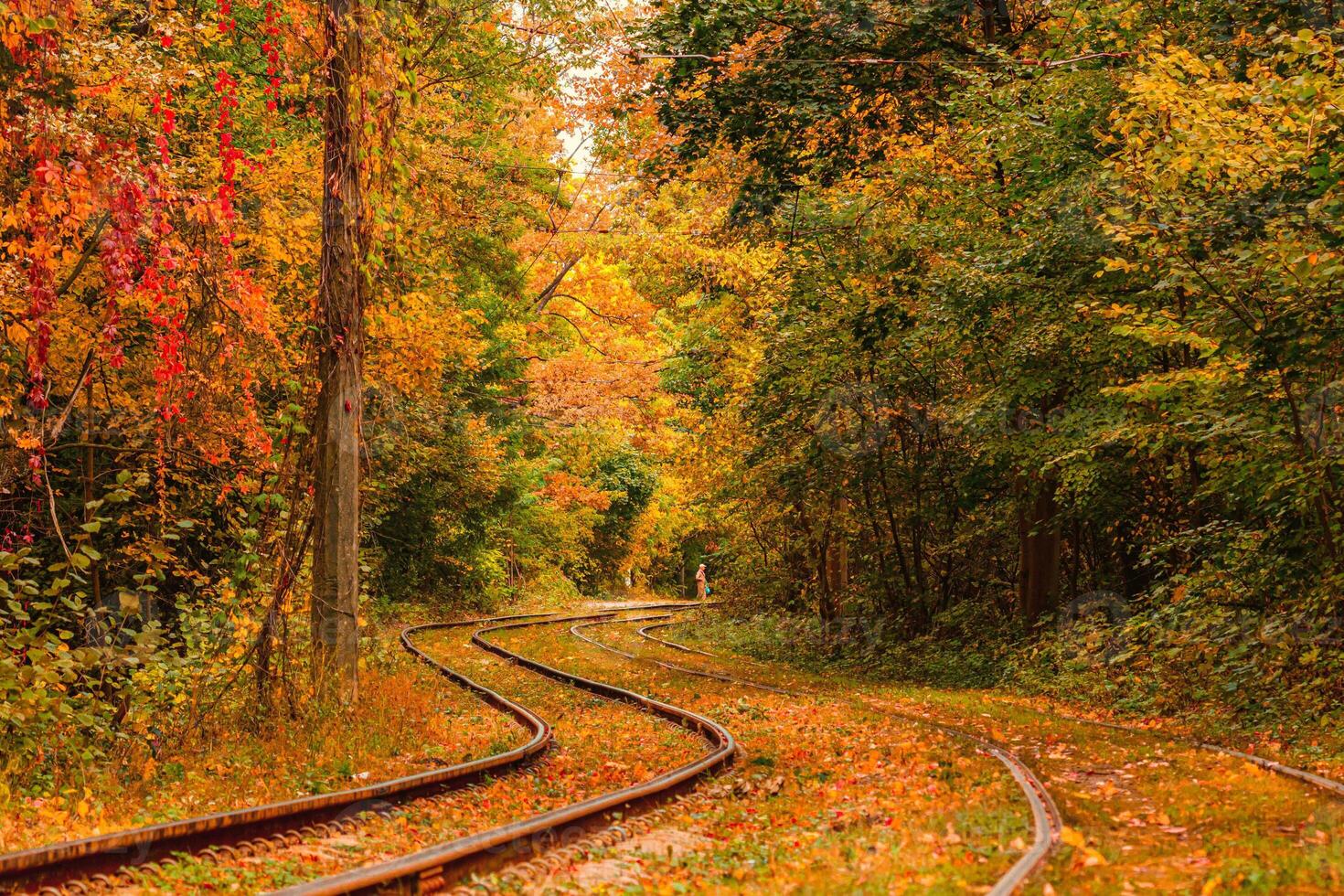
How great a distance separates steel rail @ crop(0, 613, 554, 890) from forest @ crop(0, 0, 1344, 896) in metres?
0.03

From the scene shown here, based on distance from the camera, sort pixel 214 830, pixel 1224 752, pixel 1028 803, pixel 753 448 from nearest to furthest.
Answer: pixel 214 830
pixel 1028 803
pixel 1224 752
pixel 753 448

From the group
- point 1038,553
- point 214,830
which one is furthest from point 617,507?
point 214,830

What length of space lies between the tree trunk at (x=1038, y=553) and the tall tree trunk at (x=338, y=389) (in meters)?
11.1

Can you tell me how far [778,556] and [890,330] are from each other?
534 inches

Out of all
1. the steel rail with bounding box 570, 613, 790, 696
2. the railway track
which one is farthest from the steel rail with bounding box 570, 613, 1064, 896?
the steel rail with bounding box 570, 613, 790, 696

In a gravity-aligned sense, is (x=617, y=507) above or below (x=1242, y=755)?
above

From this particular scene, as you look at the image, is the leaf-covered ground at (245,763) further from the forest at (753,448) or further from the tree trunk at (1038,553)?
the tree trunk at (1038,553)

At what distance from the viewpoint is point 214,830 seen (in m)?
6.31

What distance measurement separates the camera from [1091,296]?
→ 538 inches

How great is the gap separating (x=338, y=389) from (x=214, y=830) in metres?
6.29

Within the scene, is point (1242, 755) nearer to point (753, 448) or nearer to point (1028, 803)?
point (1028, 803)

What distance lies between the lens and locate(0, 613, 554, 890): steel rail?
17.6ft

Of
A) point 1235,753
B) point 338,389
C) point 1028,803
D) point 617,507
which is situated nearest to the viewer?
point 1028,803

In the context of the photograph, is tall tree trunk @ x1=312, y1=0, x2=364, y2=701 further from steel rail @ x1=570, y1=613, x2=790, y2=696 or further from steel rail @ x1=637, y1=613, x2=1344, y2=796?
steel rail @ x1=637, y1=613, x2=1344, y2=796
